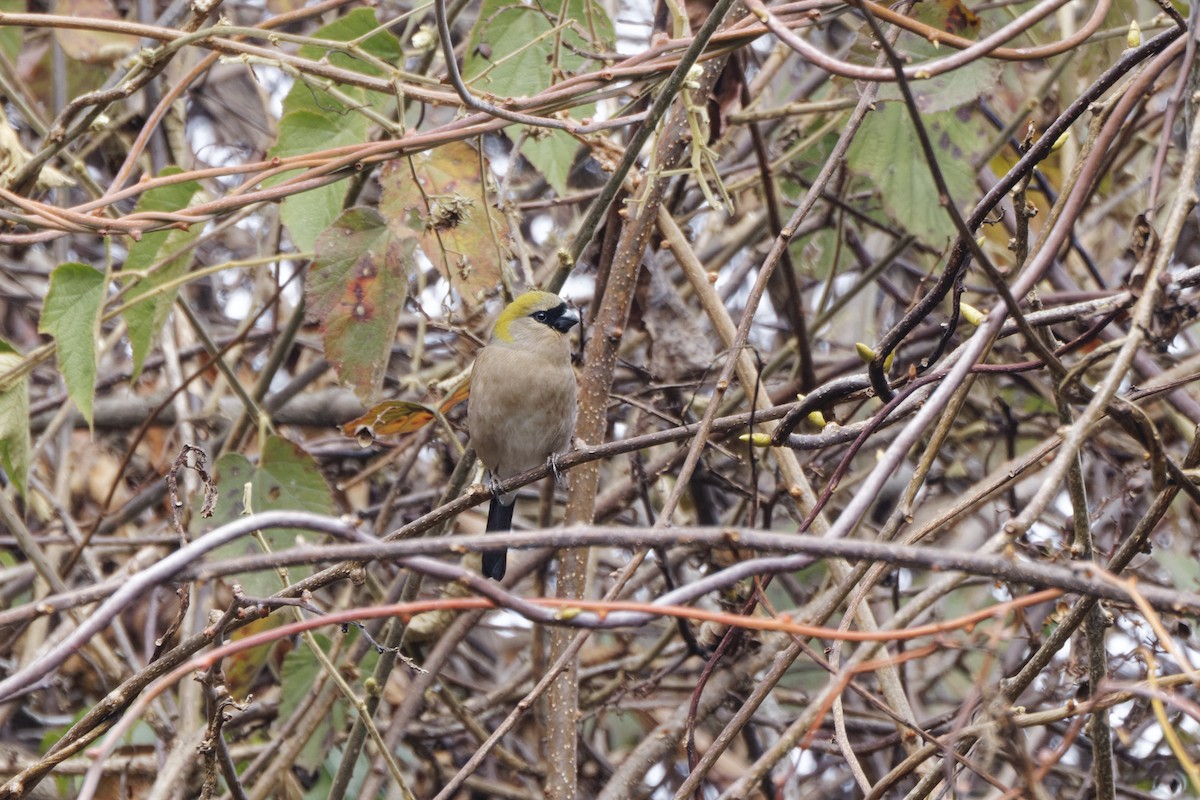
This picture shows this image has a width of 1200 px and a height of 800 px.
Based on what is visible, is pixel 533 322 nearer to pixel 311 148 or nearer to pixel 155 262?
pixel 311 148

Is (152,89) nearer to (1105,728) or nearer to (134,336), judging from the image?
(134,336)

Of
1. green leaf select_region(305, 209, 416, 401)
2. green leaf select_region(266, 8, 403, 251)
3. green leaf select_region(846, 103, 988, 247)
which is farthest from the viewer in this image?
green leaf select_region(846, 103, 988, 247)

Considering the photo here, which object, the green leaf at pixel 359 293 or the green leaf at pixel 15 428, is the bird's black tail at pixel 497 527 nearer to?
the green leaf at pixel 359 293

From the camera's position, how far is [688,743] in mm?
2479

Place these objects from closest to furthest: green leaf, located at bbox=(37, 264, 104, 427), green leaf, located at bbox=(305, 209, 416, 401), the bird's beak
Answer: green leaf, located at bbox=(37, 264, 104, 427), green leaf, located at bbox=(305, 209, 416, 401), the bird's beak

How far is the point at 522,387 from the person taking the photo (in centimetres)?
420

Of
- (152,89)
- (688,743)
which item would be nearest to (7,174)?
(152,89)

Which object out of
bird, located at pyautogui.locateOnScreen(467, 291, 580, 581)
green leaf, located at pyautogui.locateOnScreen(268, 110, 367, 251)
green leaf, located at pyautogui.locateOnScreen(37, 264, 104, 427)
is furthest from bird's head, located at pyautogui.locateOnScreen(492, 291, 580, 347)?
green leaf, located at pyautogui.locateOnScreen(37, 264, 104, 427)

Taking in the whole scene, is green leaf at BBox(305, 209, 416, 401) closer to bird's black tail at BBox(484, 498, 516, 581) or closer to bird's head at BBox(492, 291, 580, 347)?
bird's head at BBox(492, 291, 580, 347)

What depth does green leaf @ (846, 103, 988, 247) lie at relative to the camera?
12.4 feet

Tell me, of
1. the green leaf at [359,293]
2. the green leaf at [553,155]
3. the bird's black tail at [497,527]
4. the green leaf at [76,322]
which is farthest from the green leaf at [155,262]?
the bird's black tail at [497,527]

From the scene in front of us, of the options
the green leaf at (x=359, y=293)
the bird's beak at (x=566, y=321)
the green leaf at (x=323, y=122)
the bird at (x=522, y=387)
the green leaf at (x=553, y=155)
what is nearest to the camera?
the green leaf at (x=359, y=293)

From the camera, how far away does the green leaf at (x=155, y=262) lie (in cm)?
328

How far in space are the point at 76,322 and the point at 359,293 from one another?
2.21 ft
